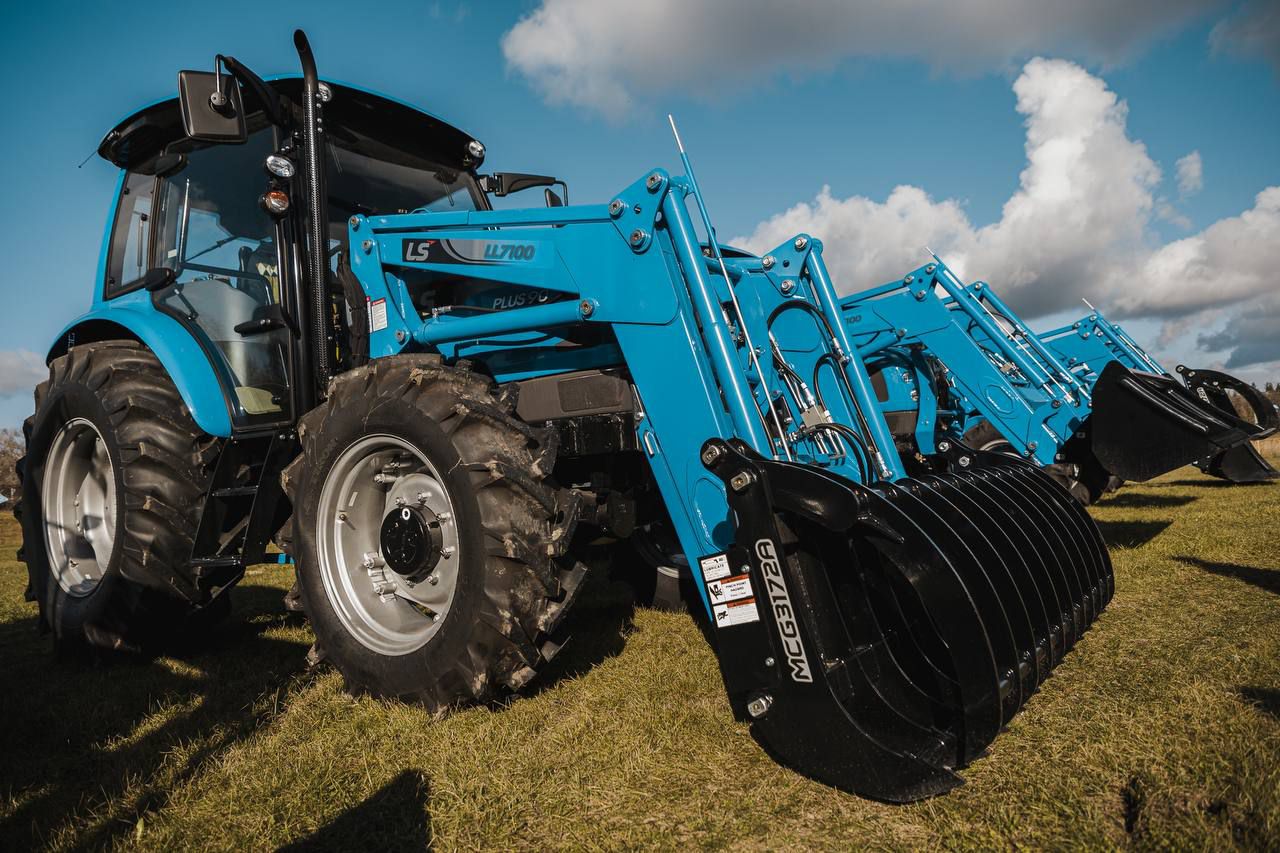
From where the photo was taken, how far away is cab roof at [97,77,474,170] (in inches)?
154

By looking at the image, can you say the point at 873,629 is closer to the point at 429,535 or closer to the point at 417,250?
the point at 429,535

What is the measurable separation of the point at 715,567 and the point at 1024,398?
444 centimetres

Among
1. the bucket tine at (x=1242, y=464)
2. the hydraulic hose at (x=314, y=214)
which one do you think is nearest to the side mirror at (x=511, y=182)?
the hydraulic hose at (x=314, y=214)

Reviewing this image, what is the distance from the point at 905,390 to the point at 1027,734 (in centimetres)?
568

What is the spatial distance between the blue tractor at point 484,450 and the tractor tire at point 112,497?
0.02 meters

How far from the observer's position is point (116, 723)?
305cm

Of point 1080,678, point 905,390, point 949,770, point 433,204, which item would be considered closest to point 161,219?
point 433,204

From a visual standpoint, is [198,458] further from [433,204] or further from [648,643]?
[648,643]

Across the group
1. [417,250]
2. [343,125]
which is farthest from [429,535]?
[343,125]

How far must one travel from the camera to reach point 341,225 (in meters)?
4.08

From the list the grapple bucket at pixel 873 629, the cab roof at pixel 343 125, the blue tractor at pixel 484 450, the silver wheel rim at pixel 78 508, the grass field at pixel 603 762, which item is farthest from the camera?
the silver wheel rim at pixel 78 508

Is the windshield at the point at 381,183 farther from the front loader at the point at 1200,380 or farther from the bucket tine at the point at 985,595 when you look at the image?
the front loader at the point at 1200,380

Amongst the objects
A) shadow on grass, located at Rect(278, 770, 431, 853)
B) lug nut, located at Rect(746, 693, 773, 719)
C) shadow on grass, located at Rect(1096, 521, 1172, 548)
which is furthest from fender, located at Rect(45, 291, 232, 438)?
shadow on grass, located at Rect(1096, 521, 1172, 548)

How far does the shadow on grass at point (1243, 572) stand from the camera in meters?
4.35
